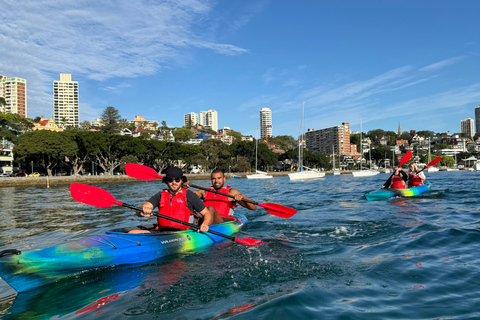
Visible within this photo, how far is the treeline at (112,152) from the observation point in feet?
168

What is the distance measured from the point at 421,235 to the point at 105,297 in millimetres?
6818

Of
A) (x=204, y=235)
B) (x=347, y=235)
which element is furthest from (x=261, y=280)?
(x=347, y=235)

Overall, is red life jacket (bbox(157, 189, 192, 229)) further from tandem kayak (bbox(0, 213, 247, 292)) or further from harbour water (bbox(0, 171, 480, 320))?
harbour water (bbox(0, 171, 480, 320))

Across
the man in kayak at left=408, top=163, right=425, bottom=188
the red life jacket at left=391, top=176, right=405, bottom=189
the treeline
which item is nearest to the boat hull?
the treeline

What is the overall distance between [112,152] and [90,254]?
5511 centimetres

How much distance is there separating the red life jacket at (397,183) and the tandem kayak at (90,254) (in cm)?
1188

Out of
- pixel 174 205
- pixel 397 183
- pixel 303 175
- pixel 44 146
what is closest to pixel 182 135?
pixel 44 146

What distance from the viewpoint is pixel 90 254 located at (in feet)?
17.9

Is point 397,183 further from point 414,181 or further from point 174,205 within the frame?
point 174,205

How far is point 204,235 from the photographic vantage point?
23.0 feet

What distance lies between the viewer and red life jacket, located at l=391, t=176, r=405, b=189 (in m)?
16.2

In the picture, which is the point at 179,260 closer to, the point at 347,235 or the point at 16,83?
the point at 347,235

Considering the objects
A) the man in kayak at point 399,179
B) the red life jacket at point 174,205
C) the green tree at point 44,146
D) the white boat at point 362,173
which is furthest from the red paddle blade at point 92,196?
the white boat at point 362,173

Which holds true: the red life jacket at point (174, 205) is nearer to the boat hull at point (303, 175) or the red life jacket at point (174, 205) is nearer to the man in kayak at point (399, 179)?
the man in kayak at point (399, 179)
